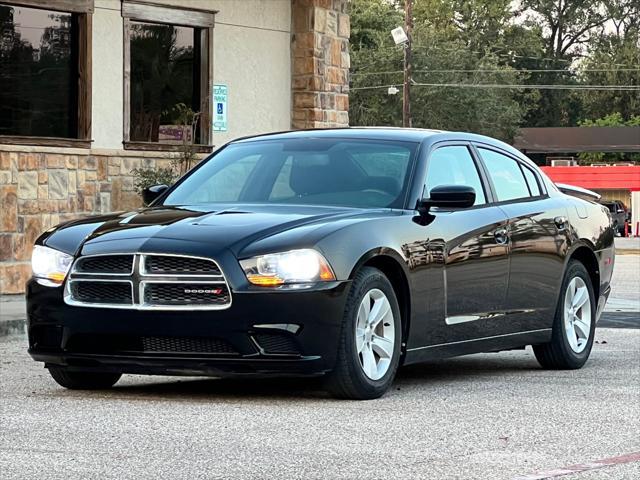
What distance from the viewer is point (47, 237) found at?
29.6 ft

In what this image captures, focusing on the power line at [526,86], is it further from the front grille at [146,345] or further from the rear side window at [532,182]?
the front grille at [146,345]

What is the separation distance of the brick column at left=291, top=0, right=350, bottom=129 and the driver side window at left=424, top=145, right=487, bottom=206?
467 inches

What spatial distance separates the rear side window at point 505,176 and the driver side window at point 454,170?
0.21 metres

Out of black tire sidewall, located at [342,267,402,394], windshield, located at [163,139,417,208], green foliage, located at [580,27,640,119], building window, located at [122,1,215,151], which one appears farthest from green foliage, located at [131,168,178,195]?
green foliage, located at [580,27,640,119]

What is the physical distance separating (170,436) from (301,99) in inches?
611

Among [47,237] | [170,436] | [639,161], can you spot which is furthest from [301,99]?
[639,161]

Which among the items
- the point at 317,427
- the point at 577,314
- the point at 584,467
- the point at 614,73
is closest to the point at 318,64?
the point at 577,314

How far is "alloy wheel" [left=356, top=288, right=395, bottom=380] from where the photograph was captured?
8.66 m

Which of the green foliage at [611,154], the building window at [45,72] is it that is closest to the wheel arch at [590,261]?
the building window at [45,72]

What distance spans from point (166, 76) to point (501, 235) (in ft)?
37.5

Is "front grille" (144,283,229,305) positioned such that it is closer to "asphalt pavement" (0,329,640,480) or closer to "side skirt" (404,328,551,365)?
"asphalt pavement" (0,329,640,480)

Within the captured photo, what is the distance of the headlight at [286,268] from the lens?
8266 mm

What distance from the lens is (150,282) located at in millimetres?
8344

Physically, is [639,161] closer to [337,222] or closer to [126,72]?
[126,72]
